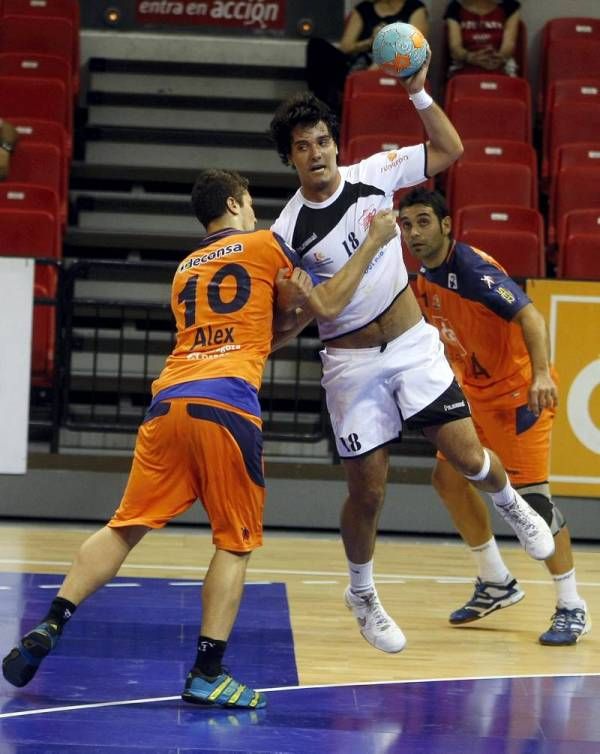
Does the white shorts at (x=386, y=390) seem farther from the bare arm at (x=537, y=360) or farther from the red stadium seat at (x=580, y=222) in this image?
the red stadium seat at (x=580, y=222)

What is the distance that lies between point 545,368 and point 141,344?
462 centimetres

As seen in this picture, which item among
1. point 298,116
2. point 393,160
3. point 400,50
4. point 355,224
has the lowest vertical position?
point 355,224

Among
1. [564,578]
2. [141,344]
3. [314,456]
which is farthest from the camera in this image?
[141,344]

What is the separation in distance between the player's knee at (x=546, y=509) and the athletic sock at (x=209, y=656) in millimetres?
1920

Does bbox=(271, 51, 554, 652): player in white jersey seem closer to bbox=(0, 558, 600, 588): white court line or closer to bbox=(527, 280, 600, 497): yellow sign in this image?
bbox=(0, 558, 600, 588): white court line

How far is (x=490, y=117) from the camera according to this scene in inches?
443

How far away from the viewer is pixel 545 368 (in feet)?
18.7

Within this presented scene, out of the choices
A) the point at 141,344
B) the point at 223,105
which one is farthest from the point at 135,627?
the point at 223,105

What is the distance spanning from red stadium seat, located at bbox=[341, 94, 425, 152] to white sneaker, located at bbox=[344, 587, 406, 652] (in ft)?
20.1

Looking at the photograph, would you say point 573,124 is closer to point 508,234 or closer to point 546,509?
point 508,234

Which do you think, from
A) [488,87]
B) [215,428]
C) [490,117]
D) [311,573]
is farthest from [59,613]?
[488,87]

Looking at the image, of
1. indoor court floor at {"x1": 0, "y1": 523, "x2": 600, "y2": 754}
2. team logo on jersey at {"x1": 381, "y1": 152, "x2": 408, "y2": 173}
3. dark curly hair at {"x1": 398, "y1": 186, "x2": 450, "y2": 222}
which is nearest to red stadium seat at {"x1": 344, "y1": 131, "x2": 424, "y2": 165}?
indoor court floor at {"x1": 0, "y1": 523, "x2": 600, "y2": 754}

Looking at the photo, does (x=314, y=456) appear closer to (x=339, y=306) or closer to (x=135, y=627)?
(x=135, y=627)

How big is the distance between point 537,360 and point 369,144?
16.4 ft
